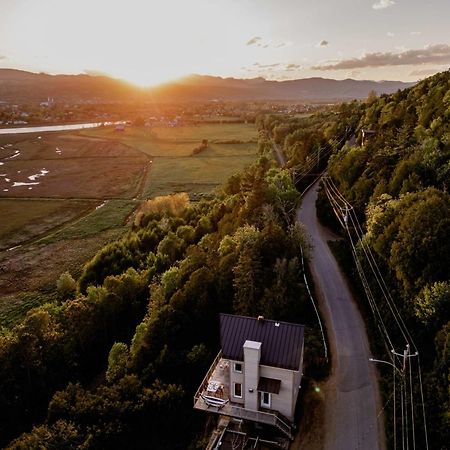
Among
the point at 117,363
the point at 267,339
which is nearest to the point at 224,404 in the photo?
the point at 267,339

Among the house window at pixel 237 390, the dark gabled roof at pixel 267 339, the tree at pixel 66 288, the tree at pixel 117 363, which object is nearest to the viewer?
the dark gabled roof at pixel 267 339

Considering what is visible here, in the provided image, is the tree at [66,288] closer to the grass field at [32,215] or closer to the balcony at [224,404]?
the grass field at [32,215]

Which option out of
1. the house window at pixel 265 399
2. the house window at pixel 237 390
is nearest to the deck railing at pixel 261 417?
the house window at pixel 265 399

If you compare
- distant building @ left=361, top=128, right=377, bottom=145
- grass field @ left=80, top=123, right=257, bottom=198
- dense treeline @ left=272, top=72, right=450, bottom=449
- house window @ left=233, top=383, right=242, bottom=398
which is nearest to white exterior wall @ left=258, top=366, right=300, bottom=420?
house window @ left=233, top=383, right=242, bottom=398

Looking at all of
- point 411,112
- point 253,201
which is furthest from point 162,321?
point 411,112

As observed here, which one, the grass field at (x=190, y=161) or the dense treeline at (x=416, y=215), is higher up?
the dense treeline at (x=416, y=215)

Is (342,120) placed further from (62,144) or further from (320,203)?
(62,144)
